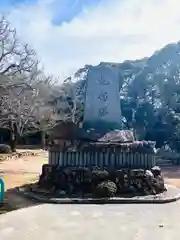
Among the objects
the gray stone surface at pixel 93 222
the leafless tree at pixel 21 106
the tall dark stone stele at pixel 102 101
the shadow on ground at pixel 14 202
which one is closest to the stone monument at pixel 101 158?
the tall dark stone stele at pixel 102 101

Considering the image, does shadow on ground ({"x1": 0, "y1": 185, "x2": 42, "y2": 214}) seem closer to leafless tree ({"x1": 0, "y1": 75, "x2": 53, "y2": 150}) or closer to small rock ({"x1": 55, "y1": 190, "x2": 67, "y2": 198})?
small rock ({"x1": 55, "y1": 190, "x2": 67, "y2": 198})

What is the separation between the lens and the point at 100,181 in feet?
34.6

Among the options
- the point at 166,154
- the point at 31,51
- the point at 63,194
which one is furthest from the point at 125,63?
the point at 63,194

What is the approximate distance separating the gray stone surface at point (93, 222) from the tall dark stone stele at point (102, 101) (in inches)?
144

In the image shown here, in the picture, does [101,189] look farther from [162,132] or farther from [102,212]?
[162,132]

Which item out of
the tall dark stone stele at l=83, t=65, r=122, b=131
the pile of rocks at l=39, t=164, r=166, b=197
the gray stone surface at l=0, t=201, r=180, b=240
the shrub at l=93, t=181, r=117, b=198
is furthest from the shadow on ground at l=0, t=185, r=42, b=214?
the tall dark stone stele at l=83, t=65, r=122, b=131

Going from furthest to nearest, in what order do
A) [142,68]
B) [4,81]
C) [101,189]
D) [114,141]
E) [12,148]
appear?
[142,68] → [12,148] → [4,81] → [114,141] → [101,189]

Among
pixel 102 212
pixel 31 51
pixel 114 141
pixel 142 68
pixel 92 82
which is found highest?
pixel 142 68

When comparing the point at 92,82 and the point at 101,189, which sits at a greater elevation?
the point at 92,82

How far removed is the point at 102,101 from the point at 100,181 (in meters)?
2.88

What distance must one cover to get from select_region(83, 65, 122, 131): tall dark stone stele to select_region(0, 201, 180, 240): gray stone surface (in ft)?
12.0

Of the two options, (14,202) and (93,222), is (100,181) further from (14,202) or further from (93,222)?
(93,222)

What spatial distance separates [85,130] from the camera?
11.9 metres

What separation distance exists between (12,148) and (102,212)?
2180 centimetres
